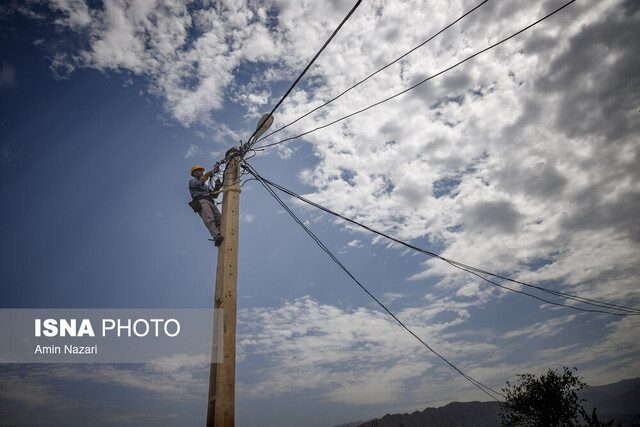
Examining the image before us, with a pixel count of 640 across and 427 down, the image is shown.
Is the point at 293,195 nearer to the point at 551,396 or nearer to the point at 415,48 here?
the point at 415,48

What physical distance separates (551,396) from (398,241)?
2444cm

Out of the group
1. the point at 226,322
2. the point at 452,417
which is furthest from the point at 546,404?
the point at 452,417

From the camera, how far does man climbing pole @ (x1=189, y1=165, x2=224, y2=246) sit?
6218mm

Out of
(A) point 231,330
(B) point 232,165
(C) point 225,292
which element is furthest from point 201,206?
(A) point 231,330

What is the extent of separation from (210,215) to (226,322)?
7.68 feet

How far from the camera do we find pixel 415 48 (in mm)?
5535

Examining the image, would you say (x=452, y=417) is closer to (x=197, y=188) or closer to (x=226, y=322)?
(x=197, y=188)

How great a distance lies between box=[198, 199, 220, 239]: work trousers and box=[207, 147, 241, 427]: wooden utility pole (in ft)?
1.55

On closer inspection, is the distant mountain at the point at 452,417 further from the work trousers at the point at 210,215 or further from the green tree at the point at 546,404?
the work trousers at the point at 210,215

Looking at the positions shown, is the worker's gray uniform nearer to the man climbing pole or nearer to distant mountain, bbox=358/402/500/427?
the man climbing pole

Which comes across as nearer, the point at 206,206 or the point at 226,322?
the point at 226,322

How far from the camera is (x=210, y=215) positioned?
20.7 feet

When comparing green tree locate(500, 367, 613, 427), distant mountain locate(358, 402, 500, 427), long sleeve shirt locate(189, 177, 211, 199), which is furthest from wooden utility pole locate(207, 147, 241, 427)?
distant mountain locate(358, 402, 500, 427)

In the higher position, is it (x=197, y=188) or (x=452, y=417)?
(x=197, y=188)
